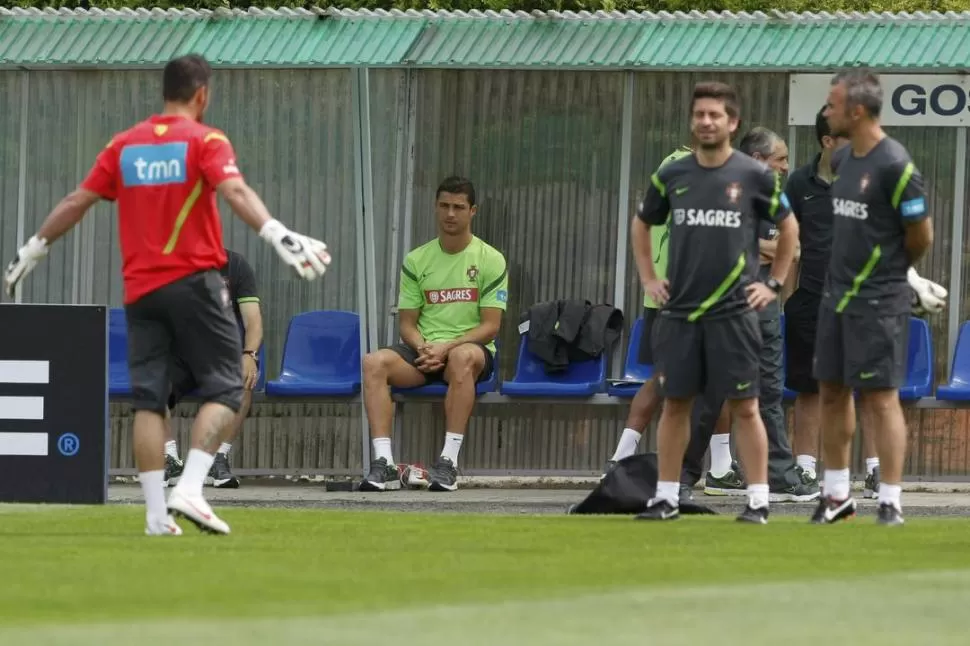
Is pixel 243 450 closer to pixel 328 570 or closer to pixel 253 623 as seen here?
pixel 328 570

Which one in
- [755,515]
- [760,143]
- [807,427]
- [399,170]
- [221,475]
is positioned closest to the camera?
[755,515]

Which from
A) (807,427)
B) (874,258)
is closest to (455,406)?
(807,427)

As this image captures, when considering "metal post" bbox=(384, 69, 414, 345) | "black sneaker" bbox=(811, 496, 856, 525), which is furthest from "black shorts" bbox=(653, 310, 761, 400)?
"metal post" bbox=(384, 69, 414, 345)

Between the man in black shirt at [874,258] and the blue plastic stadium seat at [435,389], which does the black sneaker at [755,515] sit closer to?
the man in black shirt at [874,258]

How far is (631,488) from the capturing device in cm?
1083

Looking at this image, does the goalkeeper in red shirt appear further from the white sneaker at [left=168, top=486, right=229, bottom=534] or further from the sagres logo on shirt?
the sagres logo on shirt

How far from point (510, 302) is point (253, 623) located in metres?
8.74

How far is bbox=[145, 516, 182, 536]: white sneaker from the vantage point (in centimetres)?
931

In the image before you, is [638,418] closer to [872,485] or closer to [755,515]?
[872,485]

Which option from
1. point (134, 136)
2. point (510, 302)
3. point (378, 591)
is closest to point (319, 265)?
point (134, 136)

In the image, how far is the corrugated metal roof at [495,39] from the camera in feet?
44.5

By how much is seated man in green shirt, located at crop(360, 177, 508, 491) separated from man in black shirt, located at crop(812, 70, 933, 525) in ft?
13.6

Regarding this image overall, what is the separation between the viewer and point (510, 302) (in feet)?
48.6

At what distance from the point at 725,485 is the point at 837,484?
319 centimetres
